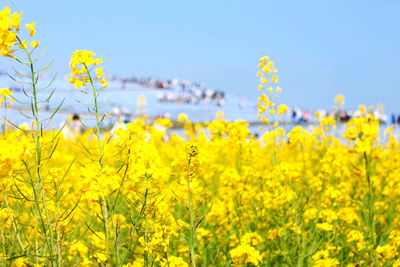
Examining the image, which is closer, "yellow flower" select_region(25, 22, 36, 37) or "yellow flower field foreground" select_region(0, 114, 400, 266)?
"yellow flower" select_region(25, 22, 36, 37)

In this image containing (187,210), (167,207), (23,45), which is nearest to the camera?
(23,45)

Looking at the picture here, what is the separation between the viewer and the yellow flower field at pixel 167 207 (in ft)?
6.68

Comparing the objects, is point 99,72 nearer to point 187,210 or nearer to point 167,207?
point 167,207

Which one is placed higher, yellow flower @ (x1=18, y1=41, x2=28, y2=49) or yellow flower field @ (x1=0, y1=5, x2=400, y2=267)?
yellow flower @ (x1=18, y1=41, x2=28, y2=49)

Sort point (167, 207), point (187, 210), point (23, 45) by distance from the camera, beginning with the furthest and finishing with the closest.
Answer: point (187, 210) → point (167, 207) → point (23, 45)

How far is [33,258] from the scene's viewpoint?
2.75 m

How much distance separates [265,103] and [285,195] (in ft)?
3.60

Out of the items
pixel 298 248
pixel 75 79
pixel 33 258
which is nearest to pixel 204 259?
pixel 298 248

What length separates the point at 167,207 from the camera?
2268 millimetres

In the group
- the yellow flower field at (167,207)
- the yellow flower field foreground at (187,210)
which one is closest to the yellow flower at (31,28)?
the yellow flower field at (167,207)

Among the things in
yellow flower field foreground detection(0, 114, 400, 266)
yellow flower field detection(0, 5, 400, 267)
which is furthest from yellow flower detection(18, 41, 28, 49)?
yellow flower field foreground detection(0, 114, 400, 266)

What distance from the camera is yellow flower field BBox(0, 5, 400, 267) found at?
2.04 meters

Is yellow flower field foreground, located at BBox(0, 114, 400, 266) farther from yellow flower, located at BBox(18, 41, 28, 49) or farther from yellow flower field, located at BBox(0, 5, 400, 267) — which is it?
yellow flower, located at BBox(18, 41, 28, 49)

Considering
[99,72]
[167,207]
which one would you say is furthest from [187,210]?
[99,72]
